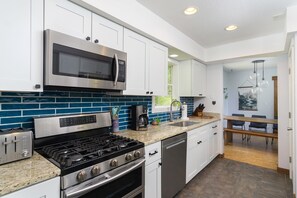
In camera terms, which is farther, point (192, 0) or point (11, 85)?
point (192, 0)

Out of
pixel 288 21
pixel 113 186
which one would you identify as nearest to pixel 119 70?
pixel 113 186

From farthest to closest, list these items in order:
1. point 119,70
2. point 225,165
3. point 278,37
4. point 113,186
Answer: point 225,165, point 278,37, point 119,70, point 113,186

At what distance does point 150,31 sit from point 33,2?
1.29 m

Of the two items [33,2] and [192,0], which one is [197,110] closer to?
A: [192,0]

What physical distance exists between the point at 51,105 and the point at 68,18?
80 cm

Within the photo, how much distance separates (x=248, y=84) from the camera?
6668mm

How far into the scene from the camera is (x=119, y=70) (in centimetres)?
172

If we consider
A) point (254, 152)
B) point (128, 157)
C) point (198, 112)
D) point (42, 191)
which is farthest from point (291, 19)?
point (254, 152)

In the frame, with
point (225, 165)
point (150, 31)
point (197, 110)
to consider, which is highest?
point (150, 31)

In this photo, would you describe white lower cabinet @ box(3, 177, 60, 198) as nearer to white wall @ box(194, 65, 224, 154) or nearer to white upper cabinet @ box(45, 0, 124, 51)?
white upper cabinet @ box(45, 0, 124, 51)

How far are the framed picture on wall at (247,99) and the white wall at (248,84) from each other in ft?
0.39

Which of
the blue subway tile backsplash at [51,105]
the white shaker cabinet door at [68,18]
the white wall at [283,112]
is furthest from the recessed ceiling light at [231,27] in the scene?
the white shaker cabinet door at [68,18]

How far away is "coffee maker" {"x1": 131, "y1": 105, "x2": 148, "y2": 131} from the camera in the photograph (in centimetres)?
217

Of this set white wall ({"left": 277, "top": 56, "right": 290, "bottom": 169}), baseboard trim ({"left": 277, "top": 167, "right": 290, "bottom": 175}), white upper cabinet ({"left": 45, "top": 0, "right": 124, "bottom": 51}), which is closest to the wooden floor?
baseboard trim ({"left": 277, "top": 167, "right": 290, "bottom": 175})
